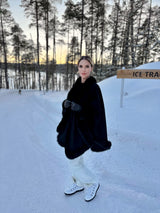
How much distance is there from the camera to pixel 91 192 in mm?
1903

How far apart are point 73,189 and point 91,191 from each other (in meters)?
0.29

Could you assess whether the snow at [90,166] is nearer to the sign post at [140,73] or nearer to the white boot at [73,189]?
the white boot at [73,189]

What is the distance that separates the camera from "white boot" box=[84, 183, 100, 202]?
1.86 metres

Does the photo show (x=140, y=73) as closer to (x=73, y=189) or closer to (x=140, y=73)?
(x=140, y=73)

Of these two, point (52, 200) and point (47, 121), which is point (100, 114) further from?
point (47, 121)

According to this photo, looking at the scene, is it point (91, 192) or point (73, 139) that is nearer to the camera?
point (73, 139)

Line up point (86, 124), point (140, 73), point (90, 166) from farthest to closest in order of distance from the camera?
point (140, 73) < point (90, 166) < point (86, 124)

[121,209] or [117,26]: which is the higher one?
[117,26]

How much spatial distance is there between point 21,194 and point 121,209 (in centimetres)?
150

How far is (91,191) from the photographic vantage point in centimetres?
191

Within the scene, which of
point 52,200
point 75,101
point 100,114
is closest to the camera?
point 100,114

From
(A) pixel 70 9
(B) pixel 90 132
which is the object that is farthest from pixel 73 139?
(A) pixel 70 9

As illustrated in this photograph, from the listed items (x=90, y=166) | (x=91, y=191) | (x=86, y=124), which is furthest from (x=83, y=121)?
(x=90, y=166)

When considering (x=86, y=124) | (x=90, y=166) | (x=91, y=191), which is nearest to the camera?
(x=86, y=124)
